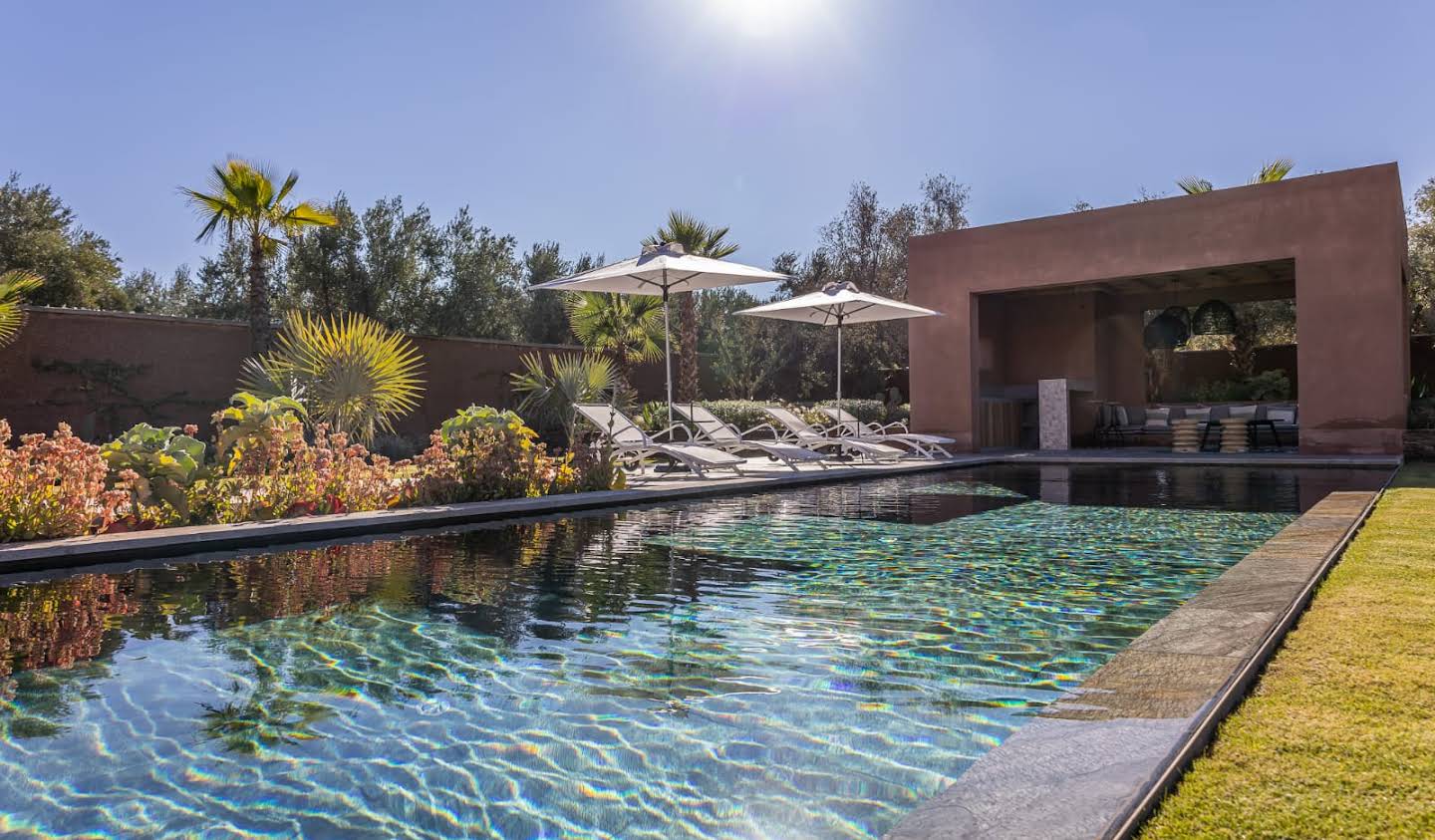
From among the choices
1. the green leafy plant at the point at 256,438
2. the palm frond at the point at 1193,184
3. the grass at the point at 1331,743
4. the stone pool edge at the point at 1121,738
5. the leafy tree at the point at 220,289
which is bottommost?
the grass at the point at 1331,743

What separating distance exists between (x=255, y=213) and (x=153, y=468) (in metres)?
8.29

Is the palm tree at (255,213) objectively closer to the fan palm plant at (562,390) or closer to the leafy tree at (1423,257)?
the fan palm plant at (562,390)

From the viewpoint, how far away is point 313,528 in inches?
232

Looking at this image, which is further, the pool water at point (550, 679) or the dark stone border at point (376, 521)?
the dark stone border at point (376, 521)

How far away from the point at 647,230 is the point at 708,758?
16.1 meters

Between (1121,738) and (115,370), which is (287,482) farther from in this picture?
(115,370)

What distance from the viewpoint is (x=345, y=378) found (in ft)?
28.8

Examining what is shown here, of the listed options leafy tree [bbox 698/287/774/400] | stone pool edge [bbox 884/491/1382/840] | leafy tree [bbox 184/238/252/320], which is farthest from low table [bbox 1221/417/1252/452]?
leafy tree [bbox 184/238/252/320]

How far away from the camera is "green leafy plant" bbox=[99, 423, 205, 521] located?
582cm

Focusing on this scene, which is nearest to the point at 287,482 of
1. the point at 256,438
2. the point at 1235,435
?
the point at 256,438

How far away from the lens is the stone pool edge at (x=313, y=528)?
488 centimetres

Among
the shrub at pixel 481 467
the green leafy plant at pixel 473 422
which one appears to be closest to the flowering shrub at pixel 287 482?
the shrub at pixel 481 467

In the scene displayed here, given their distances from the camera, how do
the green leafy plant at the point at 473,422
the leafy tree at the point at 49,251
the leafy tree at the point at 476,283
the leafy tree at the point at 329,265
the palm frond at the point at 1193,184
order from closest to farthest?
the green leafy plant at the point at 473,422
the palm frond at the point at 1193,184
the leafy tree at the point at 49,251
the leafy tree at the point at 329,265
the leafy tree at the point at 476,283

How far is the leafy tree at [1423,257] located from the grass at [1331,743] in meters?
20.0
